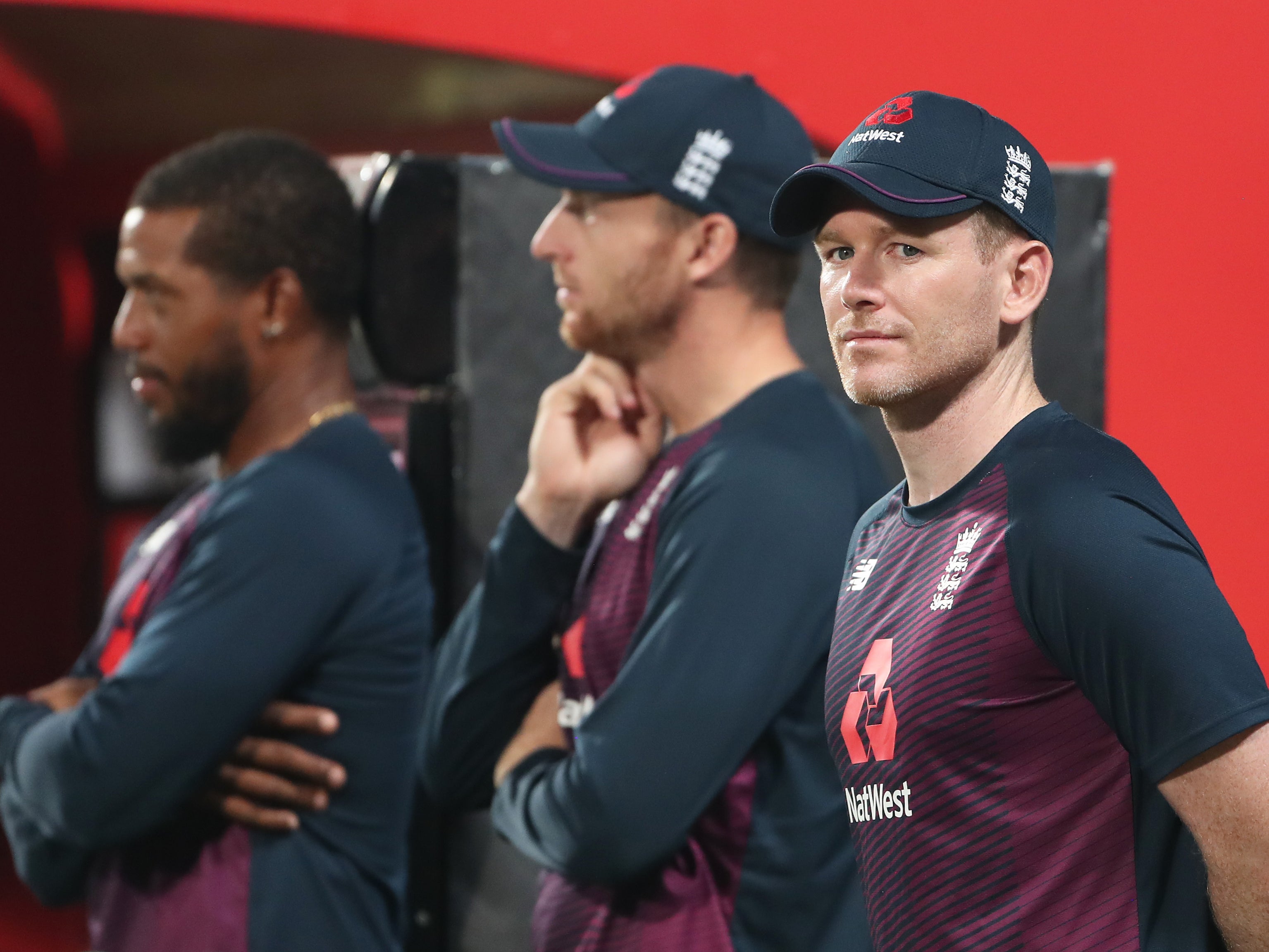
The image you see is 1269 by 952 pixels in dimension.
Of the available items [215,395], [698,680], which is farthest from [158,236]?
[698,680]

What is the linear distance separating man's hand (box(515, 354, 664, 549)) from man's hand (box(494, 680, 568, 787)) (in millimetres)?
190

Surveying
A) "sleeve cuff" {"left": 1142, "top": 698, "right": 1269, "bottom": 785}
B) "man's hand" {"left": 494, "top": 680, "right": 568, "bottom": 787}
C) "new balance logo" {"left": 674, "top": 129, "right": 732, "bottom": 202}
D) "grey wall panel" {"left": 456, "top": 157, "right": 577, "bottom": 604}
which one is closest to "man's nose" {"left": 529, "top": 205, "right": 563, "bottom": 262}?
"new balance logo" {"left": 674, "top": 129, "right": 732, "bottom": 202}

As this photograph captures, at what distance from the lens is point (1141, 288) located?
197cm

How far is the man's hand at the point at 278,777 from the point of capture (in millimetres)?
1884

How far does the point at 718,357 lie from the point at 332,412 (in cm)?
70

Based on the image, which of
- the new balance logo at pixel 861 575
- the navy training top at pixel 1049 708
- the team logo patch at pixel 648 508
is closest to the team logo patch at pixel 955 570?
the navy training top at pixel 1049 708

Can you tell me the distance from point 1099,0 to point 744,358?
0.55m

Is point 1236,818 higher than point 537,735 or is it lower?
higher

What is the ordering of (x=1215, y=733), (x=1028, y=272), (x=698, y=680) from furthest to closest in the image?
(x=698, y=680) < (x=1028, y=272) < (x=1215, y=733)

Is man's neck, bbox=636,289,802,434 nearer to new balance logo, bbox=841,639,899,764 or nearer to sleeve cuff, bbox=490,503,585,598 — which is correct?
sleeve cuff, bbox=490,503,585,598

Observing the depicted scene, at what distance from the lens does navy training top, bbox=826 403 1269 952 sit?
0.94m

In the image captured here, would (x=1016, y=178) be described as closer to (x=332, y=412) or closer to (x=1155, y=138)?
(x=1155, y=138)

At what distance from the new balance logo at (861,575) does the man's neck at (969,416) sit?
0.38ft

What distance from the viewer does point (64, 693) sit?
203 cm
